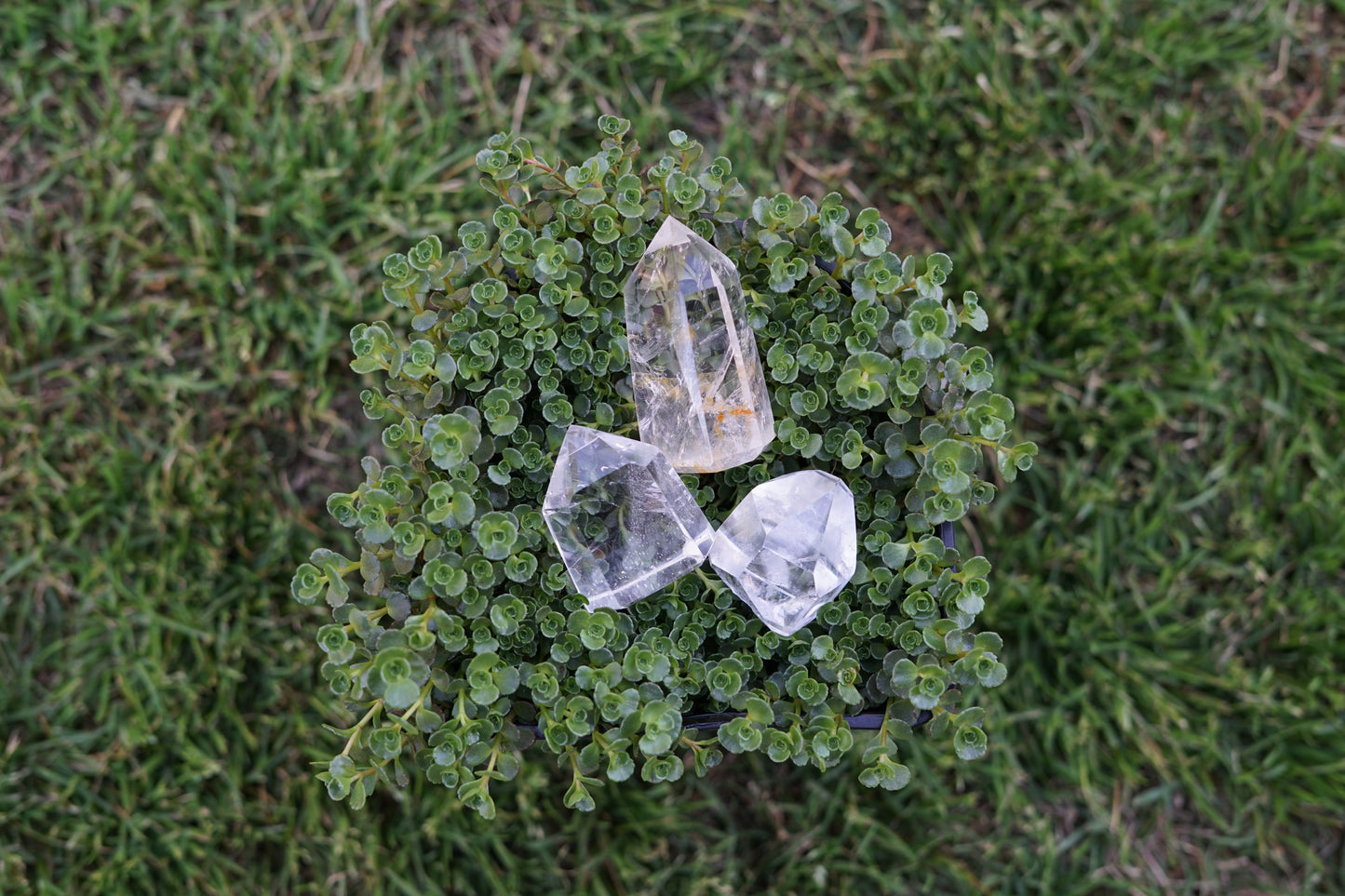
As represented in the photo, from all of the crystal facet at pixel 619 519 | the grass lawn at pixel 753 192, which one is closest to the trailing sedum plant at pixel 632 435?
the crystal facet at pixel 619 519

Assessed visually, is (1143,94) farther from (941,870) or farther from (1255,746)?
(941,870)

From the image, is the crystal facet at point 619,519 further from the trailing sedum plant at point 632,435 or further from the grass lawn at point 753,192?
the grass lawn at point 753,192

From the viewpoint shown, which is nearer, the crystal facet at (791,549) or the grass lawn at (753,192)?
the crystal facet at (791,549)

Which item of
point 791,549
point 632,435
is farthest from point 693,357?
point 791,549

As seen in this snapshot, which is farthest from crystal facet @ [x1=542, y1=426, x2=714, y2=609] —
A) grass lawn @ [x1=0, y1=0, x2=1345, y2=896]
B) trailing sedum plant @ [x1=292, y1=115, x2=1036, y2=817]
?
grass lawn @ [x1=0, y1=0, x2=1345, y2=896]

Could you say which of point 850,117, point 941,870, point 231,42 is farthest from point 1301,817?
point 231,42

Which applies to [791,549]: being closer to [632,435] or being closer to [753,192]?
[632,435]
